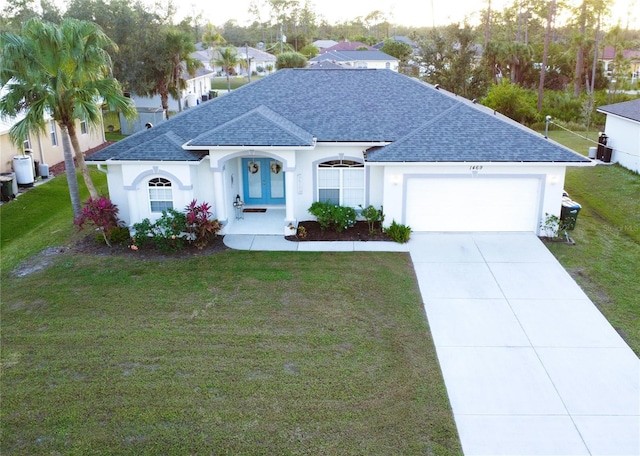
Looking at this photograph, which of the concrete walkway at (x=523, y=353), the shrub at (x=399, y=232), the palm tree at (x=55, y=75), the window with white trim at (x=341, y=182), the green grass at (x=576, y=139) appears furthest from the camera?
the green grass at (x=576, y=139)

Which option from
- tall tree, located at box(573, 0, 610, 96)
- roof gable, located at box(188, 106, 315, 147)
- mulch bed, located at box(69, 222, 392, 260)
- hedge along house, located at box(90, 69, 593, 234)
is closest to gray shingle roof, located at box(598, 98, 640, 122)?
hedge along house, located at box(90, 69, 593, 234)

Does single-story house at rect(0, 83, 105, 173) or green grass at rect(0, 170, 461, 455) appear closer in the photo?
green grass at rect(0, 170, 461, 455)

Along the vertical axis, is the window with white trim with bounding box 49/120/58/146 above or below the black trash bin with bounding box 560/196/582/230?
above

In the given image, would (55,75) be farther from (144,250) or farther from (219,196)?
(219,196)

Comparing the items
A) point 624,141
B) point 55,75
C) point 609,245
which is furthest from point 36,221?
point 624,141

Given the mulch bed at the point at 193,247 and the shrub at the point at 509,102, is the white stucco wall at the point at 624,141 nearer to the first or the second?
the shrub at the point at 509,102

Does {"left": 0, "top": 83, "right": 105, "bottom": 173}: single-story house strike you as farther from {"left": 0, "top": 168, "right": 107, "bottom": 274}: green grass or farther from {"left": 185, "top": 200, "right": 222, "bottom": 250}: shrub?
{"left": 185, "top": 200, "right": 222, "bottom": 250}: shrub

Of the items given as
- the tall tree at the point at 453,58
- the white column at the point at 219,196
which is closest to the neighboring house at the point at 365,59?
the tall tree at the point at 453,58
